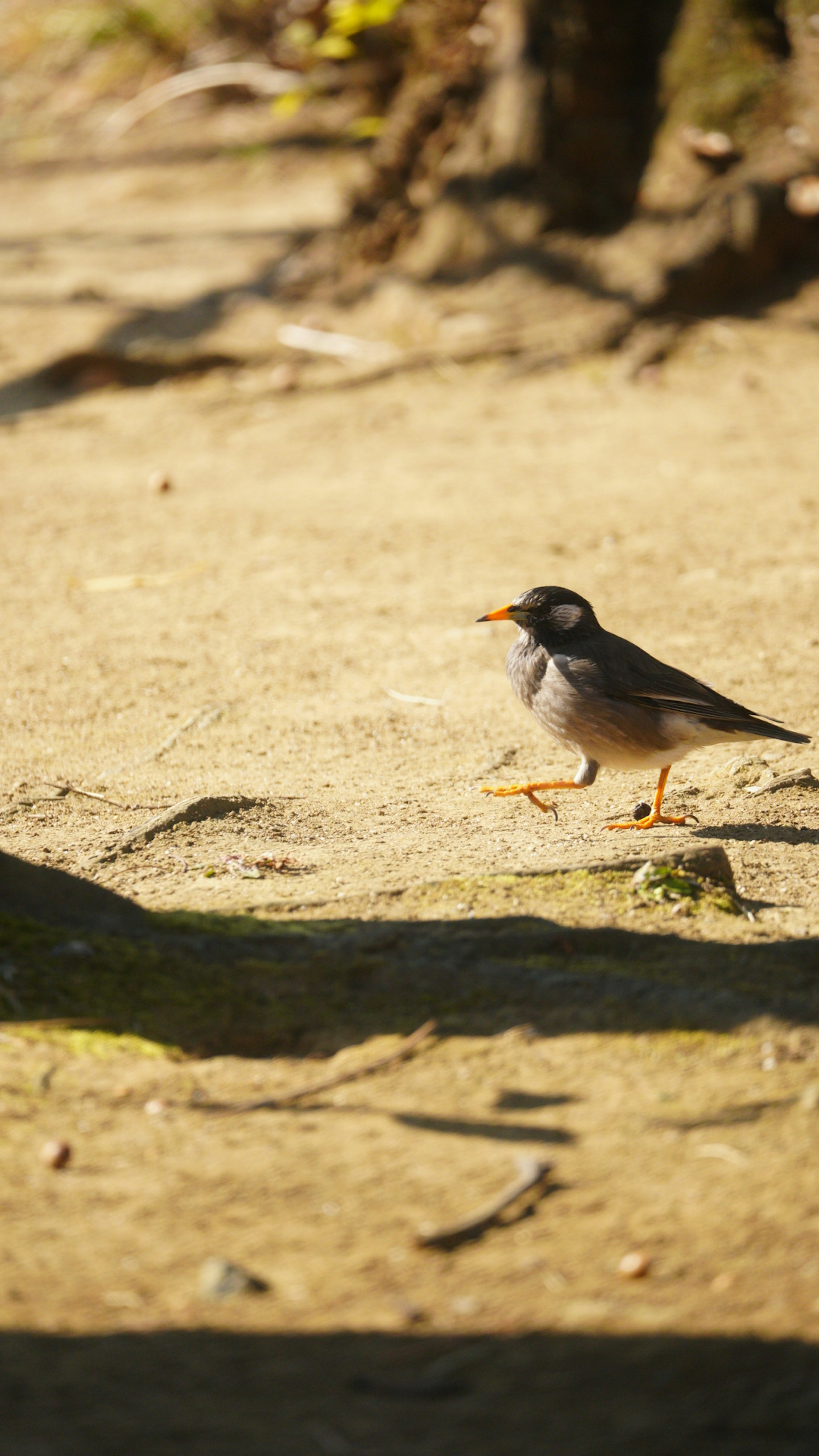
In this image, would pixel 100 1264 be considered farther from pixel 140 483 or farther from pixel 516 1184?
pixel 140 483

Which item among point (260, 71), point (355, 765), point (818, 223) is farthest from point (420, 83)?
point (355, 765)

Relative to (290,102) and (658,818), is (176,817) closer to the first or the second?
(658,818)

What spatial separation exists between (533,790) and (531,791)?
0.04ft

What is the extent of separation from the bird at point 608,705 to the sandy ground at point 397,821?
0.17 m

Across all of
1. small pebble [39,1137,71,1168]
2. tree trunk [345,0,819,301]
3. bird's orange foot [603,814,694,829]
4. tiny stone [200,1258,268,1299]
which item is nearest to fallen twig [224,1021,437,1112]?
small pebble [39,1137,71,1168]

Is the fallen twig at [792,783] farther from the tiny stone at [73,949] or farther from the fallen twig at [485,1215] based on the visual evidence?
the tiny stone at [73,949]

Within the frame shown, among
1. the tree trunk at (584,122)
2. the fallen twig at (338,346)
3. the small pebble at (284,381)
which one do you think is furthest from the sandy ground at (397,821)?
the tree trunk at (584,122)

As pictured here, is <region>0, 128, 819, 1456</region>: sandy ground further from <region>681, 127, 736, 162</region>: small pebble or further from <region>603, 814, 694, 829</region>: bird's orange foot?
<region>681, 127, 736, 162</region>: small pebble

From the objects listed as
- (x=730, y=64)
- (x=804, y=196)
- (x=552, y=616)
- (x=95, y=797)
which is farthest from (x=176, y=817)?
(x=730, y=64)

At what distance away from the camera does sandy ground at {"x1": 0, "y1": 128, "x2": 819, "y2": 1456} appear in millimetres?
2039

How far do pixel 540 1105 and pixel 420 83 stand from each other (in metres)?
10.4

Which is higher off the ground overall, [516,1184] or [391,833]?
[516,1184]

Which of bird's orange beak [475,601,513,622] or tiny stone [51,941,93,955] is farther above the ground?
tiny stone [51,941,93,955]

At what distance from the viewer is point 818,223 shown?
967 centimetres
